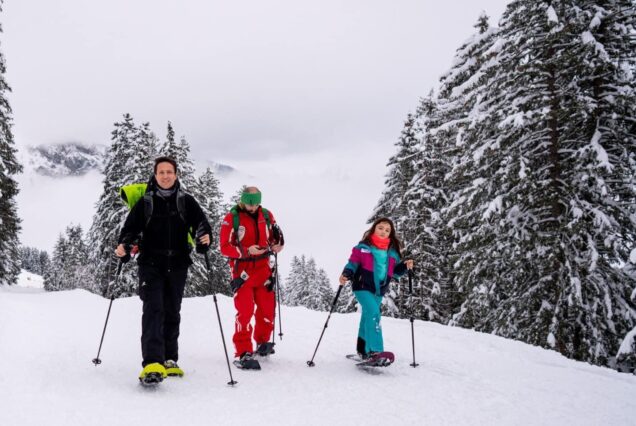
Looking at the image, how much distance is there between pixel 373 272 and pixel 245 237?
185cm

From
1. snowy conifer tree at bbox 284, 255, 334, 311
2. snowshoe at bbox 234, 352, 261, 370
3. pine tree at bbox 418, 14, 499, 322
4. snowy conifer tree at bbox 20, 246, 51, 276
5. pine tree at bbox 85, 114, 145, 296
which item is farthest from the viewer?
snowy conifer tree at bbox 20, 246, 51, 276

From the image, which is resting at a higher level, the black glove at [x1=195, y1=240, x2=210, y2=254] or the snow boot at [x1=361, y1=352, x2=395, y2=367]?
the black glove at [x1=195, y1=240, x2=210, y2=254]

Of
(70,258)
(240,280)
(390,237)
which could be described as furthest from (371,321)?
(70,258)

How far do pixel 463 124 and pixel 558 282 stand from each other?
551 centimetres

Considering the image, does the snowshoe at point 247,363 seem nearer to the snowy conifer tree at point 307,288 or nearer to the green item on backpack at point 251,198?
the green item on backpack at point 251,198

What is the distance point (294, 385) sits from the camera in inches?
211

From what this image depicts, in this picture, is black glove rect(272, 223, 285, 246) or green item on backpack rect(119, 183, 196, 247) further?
black glove rect(272, 223, 285, 246)

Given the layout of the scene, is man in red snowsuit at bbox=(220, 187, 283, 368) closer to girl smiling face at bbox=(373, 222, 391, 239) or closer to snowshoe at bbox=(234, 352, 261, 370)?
snowshoe at bbox=(234, 352, 261, 370)

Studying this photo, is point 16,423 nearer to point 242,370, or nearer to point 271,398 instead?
point 271,398

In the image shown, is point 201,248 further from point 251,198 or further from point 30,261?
point 30,261

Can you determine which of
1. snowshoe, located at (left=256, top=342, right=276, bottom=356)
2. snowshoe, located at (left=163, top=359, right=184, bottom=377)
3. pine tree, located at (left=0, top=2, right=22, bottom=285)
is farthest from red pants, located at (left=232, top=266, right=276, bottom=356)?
pine tree, located at (left=0, top=2, right=22, bottom=285)

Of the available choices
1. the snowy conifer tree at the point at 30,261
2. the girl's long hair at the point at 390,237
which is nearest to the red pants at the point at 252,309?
the girl's long hair at the point at 390,237

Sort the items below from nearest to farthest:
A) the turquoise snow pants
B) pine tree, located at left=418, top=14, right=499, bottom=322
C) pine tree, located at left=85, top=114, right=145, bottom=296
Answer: the turquoise snow pants, pine tree, located at left=418, top=14, right=499, bottom=322, pine tree, located at left=85, top=114, right=145, bottom=296

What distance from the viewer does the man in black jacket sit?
510cm
